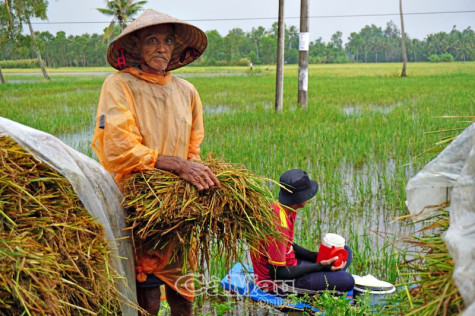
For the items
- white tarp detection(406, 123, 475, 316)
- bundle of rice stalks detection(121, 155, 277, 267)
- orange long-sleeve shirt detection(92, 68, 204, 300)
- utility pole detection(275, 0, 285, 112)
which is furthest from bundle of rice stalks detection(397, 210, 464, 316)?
utility pole detection(275, 0, 285, 112)

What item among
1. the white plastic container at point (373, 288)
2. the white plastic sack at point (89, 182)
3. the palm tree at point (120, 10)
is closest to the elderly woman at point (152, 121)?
the white plastic sack at point (89, 182)

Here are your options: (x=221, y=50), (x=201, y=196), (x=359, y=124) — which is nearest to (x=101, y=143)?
(x=201, y=196)

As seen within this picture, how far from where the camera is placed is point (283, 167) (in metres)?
5.43

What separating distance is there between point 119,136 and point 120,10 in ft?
83.6

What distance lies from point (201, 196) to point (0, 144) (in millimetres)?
691

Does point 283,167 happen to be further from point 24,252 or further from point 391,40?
point 391,40

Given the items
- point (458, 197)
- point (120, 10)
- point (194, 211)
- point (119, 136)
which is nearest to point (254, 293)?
point (194, 211)

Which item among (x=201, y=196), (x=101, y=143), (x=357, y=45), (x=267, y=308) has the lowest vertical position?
(x=267, y=308)

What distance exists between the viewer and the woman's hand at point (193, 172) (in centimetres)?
189

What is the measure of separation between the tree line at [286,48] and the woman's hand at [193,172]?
62237 mm

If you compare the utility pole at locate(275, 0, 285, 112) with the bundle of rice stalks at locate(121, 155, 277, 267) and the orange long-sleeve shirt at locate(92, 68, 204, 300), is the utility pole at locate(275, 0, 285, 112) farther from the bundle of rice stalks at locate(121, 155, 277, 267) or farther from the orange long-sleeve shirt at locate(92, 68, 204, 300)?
the bundle of rice stalks at locate(121, 155, 277, 267)

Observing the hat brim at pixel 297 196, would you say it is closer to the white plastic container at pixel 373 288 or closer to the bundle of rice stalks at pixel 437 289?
the white plastic container at pixel 373 288

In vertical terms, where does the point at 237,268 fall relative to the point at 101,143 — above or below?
below

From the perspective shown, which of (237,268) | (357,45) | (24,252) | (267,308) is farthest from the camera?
(357,45)
